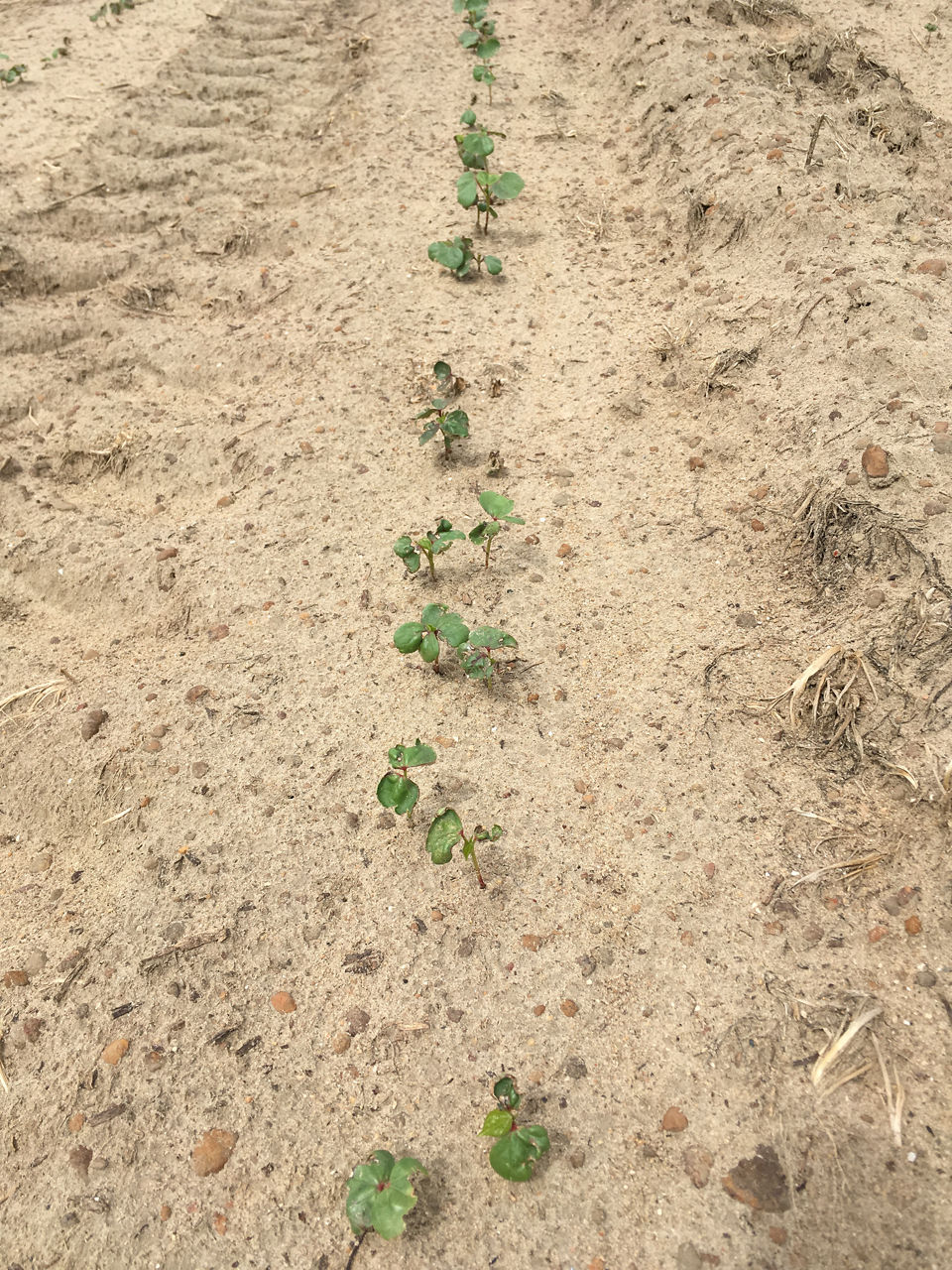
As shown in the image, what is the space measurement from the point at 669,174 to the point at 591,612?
2418mm

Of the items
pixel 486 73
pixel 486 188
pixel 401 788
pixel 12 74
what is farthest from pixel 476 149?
pixel 12 74

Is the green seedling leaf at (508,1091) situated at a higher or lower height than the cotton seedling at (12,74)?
lower

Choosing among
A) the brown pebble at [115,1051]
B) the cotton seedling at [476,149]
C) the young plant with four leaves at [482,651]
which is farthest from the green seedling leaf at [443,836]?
the cotton seedling at [476,149]

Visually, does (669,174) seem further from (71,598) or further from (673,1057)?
(673,1057)

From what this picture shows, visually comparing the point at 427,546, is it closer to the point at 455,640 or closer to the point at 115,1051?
the point at 455,640

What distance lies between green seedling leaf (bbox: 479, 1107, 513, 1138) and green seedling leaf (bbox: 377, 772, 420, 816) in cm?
64

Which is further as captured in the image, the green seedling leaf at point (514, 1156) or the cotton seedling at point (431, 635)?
the cotton seedling at point (431, 635)

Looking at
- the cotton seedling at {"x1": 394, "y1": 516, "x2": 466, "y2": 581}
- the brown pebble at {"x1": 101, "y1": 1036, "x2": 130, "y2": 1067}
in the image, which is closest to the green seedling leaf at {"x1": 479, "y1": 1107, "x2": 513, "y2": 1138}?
the brown pebble at {"x1": 101, "y1": 1036, "x2": 130, "y2": 1067}

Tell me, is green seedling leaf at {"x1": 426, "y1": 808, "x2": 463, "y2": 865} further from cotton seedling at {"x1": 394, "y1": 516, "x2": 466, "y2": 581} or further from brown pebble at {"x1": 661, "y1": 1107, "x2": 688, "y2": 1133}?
cotton seedling at {"x1": 394, "y1": 516, "x2": 466, "y2": 581}

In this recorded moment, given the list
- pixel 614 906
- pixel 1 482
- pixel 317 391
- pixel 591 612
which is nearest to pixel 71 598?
pixel 1 482

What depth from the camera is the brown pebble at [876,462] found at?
2375 mm

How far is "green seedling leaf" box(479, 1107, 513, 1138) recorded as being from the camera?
5.07 feet

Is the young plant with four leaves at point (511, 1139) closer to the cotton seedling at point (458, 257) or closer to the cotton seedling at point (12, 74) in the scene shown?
the cotton seedling at point (458, 257)

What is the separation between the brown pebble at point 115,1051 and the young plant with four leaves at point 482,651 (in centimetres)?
115
